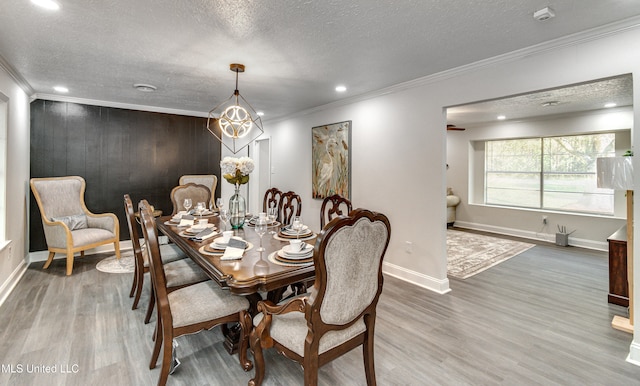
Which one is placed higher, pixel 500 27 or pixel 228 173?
pixel 500 27

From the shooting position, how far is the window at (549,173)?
5.54 m

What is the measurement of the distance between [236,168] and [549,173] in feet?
20.8

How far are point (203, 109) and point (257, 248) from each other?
157 inches

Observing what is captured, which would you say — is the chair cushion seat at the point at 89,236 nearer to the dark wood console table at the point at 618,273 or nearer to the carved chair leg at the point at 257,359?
the carved chair leg at the point at 257,359

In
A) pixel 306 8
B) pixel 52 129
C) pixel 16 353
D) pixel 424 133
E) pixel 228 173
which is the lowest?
pixel 16 353

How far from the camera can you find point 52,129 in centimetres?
444

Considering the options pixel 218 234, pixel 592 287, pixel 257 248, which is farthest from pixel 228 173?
pixel 592 287

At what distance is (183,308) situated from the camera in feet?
6.07

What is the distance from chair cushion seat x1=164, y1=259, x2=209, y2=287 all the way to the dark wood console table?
3.98m

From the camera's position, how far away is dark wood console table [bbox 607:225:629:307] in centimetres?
302

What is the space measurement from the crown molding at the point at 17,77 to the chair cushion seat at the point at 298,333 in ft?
11.9

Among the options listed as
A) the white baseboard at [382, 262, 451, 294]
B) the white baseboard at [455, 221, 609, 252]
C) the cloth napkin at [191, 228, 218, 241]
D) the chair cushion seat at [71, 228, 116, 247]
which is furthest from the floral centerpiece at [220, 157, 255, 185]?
the white baseboard at [455, 221, 609, 252]

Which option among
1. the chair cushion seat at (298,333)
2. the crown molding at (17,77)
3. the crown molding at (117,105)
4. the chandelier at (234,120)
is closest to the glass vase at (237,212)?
the chandelier at (234,120)

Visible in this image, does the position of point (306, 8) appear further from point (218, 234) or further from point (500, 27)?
point (218, 234)
